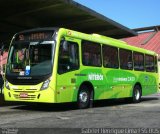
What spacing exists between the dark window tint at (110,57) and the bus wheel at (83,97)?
5.99 feet

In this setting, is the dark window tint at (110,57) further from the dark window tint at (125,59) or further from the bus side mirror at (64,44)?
the bus side mirror at (64,44)

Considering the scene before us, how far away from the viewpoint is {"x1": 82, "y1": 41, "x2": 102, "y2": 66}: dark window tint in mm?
16500

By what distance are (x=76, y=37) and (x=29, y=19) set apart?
23.4ft

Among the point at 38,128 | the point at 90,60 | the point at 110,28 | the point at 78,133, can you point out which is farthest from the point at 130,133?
the point at 110,28

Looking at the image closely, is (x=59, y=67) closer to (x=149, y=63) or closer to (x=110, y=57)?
(x=110, y=57)

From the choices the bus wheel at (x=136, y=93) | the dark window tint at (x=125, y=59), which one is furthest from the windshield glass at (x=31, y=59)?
the bus wheel at (x=136, y=93)

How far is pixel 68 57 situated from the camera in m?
15.5

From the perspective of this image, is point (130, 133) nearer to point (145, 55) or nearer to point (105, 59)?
point (105, 59)

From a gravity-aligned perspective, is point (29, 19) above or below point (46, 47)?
above

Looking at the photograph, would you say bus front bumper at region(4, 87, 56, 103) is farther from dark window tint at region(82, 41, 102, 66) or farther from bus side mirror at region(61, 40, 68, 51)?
dark window tint at region(82, 41, 102, 66)

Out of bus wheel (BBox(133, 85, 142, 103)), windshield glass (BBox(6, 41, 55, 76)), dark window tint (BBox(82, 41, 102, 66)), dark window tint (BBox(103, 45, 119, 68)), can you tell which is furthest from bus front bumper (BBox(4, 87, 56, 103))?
bus wheel (BBox(133, 85, 142, 103))

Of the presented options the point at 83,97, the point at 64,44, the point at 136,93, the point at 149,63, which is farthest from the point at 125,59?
the point at 64,44

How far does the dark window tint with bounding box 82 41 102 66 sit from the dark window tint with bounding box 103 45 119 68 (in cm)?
50

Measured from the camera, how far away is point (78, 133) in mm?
9594
